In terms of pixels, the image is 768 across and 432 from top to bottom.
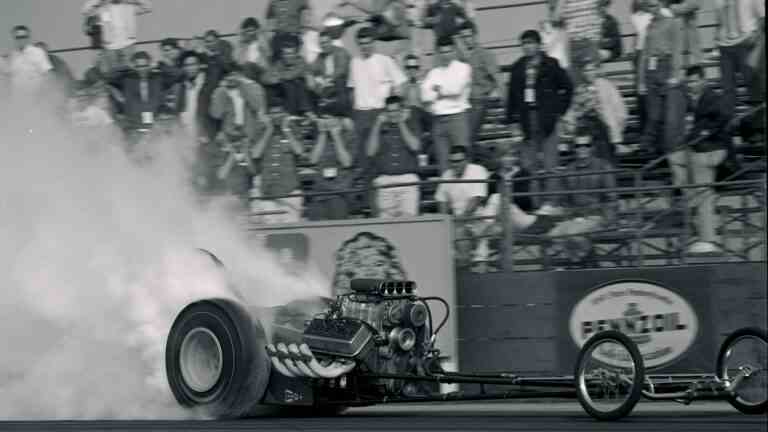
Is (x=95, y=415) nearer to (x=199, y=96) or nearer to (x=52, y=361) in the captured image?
(x=52, y=361)

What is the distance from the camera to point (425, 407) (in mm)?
9578

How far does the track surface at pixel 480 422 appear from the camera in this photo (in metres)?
6.89

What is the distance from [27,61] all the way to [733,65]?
8211mm

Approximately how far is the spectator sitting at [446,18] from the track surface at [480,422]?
16.1 feet

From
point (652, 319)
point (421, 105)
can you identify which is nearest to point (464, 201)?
point (421, 105)

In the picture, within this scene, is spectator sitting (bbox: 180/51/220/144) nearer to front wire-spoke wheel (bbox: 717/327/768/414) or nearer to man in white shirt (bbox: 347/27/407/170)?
man in white shirt (bbox: 347/27/407/170)

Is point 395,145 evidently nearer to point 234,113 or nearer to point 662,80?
point 234,113

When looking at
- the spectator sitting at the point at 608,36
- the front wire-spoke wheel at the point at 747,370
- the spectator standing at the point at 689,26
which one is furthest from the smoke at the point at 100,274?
the spectator standing at the point at 689,26

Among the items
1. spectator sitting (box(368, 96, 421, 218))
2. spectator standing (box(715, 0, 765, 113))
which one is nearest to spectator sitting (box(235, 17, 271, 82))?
spectator sitting (box(368, 96, 421, 218))

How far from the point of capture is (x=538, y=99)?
11672 mm

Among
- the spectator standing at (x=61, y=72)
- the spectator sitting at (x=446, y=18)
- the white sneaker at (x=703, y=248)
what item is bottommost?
the white sneaker at (x=703, y=248)

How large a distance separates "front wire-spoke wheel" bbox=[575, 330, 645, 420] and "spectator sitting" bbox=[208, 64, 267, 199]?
5.69 metres

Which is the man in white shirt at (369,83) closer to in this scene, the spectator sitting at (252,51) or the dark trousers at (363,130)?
the dark trousers at (363,130)

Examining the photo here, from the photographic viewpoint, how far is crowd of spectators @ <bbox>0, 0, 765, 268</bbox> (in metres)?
10.7
